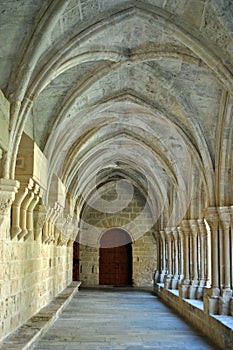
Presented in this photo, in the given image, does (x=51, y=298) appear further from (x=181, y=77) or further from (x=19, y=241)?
(x=181, y=77)

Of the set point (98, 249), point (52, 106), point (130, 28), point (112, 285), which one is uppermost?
point (130, 28)

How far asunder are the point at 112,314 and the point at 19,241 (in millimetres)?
4121

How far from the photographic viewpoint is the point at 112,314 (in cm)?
1021

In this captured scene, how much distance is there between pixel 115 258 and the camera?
764 inches

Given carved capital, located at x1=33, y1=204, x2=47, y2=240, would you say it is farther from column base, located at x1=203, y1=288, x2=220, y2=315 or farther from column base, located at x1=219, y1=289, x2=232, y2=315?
column base, located at x1=219, y1=289, x2=232, y2=315

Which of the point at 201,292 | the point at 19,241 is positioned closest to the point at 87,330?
the point at 19,241

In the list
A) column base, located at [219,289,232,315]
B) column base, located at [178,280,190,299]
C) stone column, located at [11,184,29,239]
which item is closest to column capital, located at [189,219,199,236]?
column base, located at [178,280,190,299]

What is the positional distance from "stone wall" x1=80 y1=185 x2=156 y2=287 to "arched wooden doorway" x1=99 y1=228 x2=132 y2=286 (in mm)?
446

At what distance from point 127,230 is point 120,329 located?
428 inches

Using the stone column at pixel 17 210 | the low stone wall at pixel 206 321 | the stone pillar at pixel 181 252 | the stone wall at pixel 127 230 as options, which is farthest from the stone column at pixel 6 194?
the stone wall at pixel 127 230

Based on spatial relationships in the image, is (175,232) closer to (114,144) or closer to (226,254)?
(114,144)

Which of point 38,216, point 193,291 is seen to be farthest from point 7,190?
point 193,291

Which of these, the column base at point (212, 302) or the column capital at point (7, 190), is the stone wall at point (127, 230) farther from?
the column capital at point (7, 190)

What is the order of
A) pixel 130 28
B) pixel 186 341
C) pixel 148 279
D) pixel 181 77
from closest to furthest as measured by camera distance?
pixel 130 28 → pixel 186 341 → pixel 181 77 → pixel 148 279
